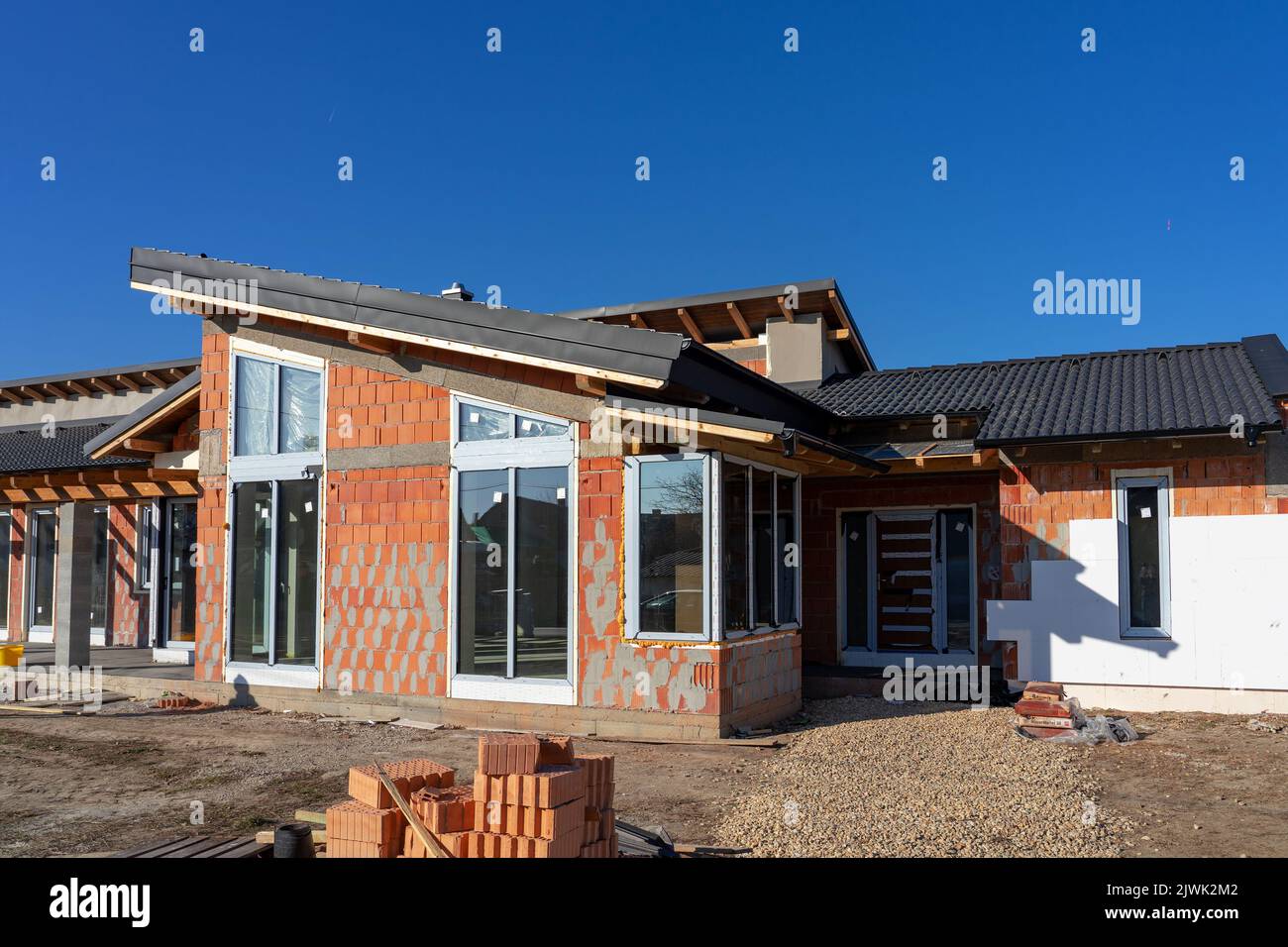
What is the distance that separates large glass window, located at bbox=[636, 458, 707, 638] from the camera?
1030cm

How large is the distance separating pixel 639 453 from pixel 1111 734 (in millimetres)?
5737

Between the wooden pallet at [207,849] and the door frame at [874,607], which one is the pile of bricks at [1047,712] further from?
the wooden pallet at [207,849]

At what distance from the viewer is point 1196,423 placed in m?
11.7

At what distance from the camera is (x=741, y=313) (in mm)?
17656

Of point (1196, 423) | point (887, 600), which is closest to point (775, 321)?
point (887, 600)

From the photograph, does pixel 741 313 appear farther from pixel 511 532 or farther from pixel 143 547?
pixel 143 547

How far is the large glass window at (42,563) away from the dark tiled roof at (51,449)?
4.27 ft

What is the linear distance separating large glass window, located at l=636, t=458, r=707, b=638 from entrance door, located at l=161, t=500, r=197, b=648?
1022cm

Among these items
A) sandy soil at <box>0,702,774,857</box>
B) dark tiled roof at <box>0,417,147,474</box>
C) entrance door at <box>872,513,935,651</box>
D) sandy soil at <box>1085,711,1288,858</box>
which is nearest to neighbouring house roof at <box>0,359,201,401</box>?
A: dark tiled roof at <box>0,417,147,474</box>

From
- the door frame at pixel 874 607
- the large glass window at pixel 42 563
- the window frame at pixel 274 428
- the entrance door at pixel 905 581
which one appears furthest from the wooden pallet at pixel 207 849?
the large glass window at pixel 42 563

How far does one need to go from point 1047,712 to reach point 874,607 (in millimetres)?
3942

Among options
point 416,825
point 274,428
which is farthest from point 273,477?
point 416,825

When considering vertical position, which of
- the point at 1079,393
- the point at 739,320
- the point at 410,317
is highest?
the point at 739,320

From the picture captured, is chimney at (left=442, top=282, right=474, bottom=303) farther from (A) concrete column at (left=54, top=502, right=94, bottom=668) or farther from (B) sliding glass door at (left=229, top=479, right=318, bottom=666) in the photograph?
(A) concrete column at (left=54, top=502, right=94, bottom=668)
